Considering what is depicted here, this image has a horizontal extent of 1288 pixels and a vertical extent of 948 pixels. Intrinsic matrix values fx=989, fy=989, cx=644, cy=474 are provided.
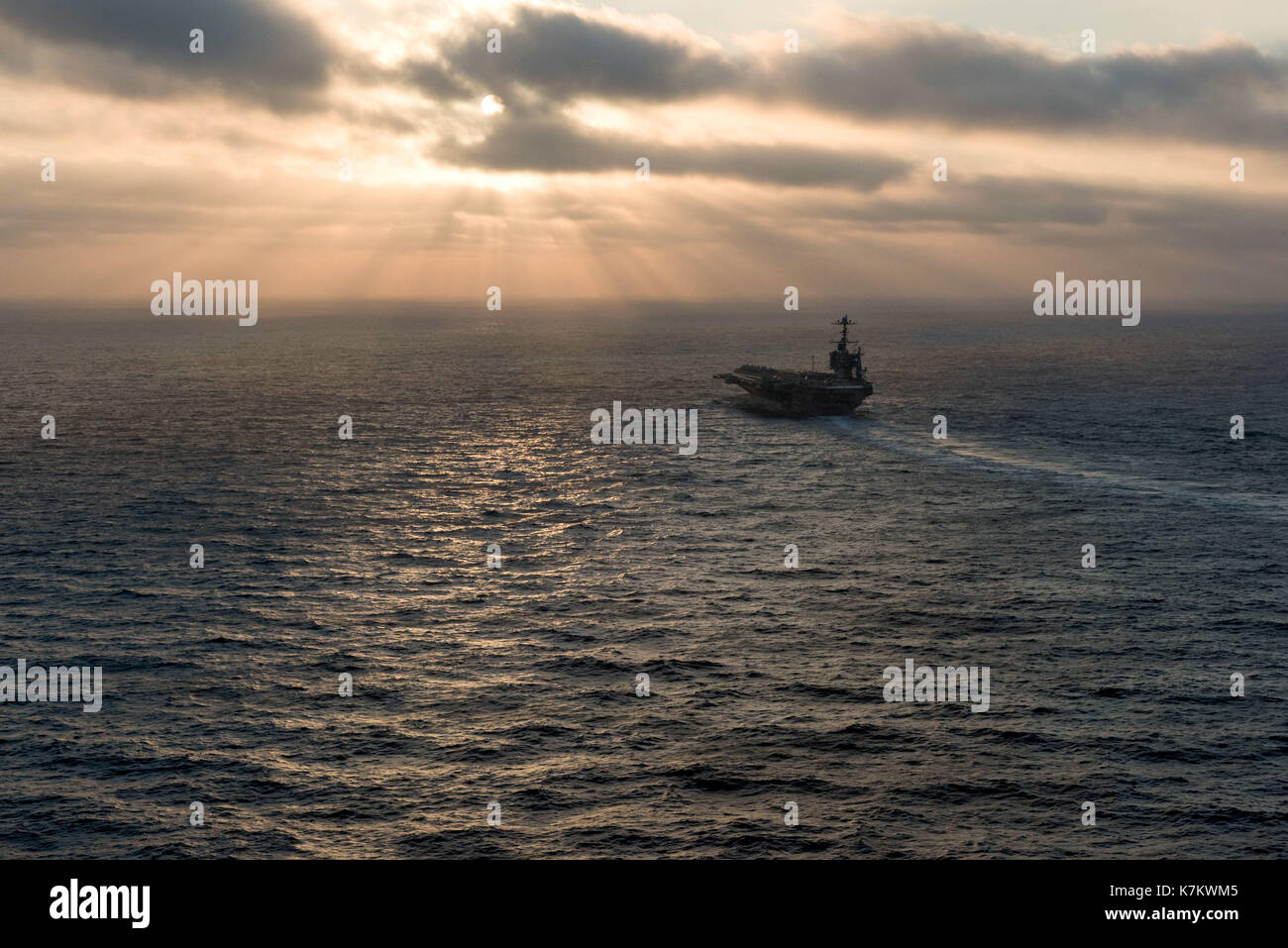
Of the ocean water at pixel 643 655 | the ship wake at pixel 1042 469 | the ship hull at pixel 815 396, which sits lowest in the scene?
the ocean water at pixel 643 655

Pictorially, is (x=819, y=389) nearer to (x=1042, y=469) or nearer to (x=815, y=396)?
(x=815, y=396)

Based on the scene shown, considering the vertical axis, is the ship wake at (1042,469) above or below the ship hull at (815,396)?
below

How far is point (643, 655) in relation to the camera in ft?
218

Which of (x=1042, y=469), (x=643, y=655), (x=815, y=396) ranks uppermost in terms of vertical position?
(x=815, y=396)

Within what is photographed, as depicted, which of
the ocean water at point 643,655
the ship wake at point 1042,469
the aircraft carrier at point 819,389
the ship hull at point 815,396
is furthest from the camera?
the aircraft carrier at point 819,389

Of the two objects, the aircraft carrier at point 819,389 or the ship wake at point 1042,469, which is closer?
the ship wake at point 1042,469

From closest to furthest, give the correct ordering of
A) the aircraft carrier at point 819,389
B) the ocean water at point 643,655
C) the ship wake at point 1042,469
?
the ocean water at point 643,655
the ship wake at point 1042,469
the aircraft carrier at point 819,389

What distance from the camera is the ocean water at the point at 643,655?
46.5m

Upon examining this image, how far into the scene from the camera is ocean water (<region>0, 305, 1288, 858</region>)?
4650cm

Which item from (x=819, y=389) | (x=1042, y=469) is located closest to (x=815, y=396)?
(x=819, y=389)

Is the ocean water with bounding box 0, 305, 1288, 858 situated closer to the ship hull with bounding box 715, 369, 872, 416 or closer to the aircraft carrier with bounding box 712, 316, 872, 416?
the ship hull with bounding box 715, 369, 872, 416

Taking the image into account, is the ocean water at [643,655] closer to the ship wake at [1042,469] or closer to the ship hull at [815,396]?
the ship wake at [1042,469]

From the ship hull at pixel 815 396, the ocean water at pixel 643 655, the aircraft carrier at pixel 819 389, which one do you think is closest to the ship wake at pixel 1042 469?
the ocean water at pixel 643 655

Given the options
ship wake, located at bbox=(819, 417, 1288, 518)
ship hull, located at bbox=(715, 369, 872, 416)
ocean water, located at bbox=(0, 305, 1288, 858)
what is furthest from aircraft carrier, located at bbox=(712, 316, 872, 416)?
ocean water, located at bbox=(0, 305, 1288, 858)
